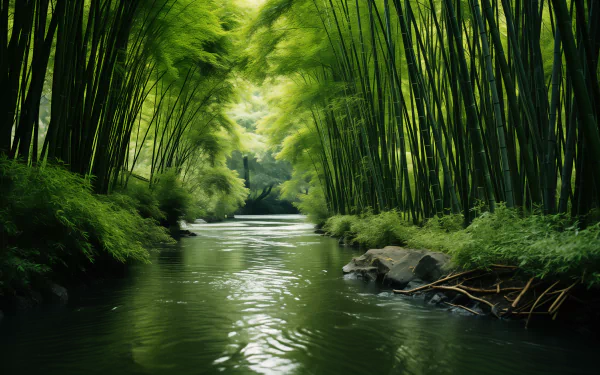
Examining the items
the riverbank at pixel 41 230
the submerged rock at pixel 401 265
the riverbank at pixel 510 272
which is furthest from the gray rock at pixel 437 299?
the riverbank at pixel 41 230

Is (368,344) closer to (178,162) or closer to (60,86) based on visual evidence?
(60,86)

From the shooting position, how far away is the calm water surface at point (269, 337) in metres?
1.97

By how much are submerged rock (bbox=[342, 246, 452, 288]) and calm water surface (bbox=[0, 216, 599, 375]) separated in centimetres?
24

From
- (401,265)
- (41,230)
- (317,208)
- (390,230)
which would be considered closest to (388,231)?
(390,230)

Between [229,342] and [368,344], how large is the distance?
711mm

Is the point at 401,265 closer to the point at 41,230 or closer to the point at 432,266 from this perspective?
the point at 432,266

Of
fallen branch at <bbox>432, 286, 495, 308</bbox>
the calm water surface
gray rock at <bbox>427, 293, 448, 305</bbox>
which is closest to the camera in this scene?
the calm water surface

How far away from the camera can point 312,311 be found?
305cm

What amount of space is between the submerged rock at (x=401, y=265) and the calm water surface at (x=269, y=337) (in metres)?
0.24

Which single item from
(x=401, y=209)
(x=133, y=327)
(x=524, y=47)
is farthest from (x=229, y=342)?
(x=401, y=209)

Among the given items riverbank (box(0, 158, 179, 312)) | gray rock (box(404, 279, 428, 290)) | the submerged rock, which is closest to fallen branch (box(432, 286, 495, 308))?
the submerged rock

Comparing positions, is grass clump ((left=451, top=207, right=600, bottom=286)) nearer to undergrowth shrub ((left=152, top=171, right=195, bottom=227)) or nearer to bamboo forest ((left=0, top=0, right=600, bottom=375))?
bamboo forest ((left=0, top=0, right=600, bottom=375))

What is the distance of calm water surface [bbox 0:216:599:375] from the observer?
6.48ft

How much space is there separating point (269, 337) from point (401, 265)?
1.94 m
